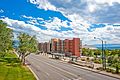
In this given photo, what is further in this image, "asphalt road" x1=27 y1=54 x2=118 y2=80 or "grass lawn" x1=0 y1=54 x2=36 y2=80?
"grass lawn" x1=0 y1=54 x2=36 y2=80

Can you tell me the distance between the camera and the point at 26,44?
3145 inches

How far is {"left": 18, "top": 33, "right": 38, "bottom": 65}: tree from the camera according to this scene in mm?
79125

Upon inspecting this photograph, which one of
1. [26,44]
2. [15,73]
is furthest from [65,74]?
[26,44]

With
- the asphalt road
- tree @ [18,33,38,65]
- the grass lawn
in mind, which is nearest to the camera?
the asphalt road

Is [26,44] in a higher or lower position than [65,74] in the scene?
higher

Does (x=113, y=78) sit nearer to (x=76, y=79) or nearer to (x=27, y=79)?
(x=76, y=79)

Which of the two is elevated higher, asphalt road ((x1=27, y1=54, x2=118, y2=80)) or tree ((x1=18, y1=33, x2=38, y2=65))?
tree ((x1=18, y1=33, x2=38, y2=65))

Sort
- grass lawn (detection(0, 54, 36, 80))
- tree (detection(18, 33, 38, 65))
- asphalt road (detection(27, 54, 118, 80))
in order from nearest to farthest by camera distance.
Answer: asphalt road (detection(27, 54, 118, 80)), grass lawn (detection(0, 54, 36, 80)), tree (detection(18, 33, 38, 65))

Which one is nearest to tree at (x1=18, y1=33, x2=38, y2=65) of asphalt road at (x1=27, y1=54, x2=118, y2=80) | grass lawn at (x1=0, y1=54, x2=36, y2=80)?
grass lawn at (x1=0, y1=54, x2=36, y2=80)

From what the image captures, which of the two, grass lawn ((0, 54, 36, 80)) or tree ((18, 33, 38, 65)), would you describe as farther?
tree ((18, 33, 38, 65))

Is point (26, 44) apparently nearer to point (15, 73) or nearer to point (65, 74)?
point (15, 73)

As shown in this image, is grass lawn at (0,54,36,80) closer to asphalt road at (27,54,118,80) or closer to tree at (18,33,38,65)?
asphalt road at (27,54,118,80)

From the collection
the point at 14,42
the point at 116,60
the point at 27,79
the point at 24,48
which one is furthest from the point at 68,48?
the point at 27,79

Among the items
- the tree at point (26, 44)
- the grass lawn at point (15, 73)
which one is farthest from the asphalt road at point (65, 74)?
the tree at point (26, 44)
